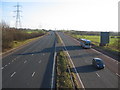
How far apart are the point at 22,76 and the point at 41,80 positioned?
309 cm

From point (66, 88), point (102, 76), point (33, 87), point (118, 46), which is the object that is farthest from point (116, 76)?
point (118, 46)

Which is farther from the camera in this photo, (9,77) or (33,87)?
(9,77)

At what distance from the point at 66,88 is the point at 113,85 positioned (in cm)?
567

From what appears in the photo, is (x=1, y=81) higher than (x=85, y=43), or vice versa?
(x=85, y=43)

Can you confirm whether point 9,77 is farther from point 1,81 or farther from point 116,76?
point 116,76

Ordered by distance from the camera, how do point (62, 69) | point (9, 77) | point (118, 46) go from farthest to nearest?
point (118, 46) → point (62, 69) → point (9, 77)

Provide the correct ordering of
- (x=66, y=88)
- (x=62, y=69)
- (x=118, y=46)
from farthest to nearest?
(x=118, y=46) → (x=62, y=69) → (x=66, y=88)

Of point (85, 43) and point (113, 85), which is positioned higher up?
point (85, 43)

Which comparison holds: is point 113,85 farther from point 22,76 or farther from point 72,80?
point 22,76

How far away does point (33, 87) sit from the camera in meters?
18.6

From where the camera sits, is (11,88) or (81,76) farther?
(81,76)

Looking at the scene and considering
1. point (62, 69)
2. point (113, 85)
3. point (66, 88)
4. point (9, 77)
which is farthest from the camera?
point (62, 69)

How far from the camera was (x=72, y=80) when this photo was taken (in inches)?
820

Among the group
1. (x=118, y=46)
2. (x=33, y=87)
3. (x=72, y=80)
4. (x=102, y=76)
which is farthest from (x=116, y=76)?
(x=118, y=46)
